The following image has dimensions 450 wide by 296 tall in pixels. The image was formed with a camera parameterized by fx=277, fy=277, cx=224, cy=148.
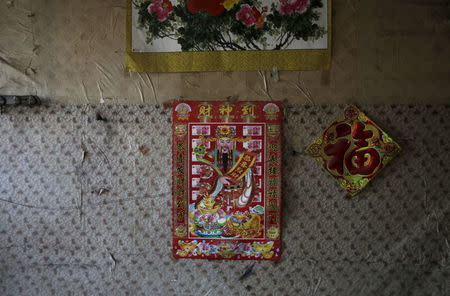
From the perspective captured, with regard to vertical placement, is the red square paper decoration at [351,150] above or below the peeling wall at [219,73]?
below

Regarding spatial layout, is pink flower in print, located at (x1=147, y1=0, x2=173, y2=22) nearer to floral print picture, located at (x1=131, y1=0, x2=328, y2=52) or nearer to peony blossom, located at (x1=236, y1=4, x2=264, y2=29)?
floral print picture, located at (x1=131, y1=0, x2=328, y2=52)

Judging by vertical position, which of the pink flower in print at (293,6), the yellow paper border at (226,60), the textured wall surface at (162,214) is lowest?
the textured wall surface at (162,214)

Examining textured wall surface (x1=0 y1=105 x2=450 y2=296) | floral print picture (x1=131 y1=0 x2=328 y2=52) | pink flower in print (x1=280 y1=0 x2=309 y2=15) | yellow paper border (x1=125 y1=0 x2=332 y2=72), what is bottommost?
textured wall surface (x1=0 y1=105 x2=450 y2=296)

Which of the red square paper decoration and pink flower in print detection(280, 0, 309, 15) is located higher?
pink flower in print detection(280, 0, 309, 15)

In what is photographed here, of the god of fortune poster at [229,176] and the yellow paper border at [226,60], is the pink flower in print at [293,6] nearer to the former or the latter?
the yellow paper border at [226,60]

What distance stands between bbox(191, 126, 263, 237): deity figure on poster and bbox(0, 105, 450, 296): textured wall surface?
6.7 inches

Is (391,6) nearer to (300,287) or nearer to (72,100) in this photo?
(300,287)

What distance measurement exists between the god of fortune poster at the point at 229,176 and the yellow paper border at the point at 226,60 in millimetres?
186

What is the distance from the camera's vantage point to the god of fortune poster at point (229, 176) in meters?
1.39

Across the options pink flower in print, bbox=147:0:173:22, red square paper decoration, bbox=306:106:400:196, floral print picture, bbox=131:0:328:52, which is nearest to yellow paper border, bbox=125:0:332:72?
floral print picture, bbox=131:0:328:52

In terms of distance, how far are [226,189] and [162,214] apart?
36 cm

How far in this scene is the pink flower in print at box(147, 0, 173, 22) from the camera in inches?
55.2

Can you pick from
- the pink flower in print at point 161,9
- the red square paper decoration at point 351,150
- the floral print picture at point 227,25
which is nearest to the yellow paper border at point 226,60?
the floral print picture at point 227,25

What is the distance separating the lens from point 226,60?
140cm
